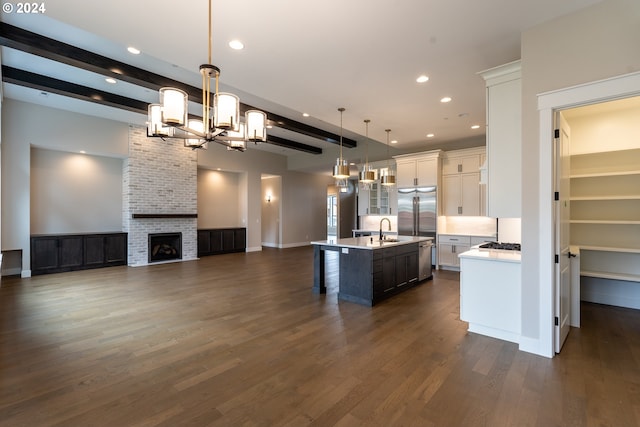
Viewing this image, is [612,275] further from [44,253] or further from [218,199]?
[44,253]

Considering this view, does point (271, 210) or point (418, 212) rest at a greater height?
point (271, 210)

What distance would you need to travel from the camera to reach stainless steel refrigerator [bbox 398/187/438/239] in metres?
7.61

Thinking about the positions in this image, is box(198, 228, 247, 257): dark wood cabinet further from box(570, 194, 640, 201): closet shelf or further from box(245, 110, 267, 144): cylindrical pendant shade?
box(570, 194, 640, 201): closet shelf

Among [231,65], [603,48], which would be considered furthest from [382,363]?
[231,65]

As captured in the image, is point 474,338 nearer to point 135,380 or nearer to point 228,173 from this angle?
point 135,380

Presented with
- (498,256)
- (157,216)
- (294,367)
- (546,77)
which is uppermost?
(546,77)

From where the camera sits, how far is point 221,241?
10031 mm

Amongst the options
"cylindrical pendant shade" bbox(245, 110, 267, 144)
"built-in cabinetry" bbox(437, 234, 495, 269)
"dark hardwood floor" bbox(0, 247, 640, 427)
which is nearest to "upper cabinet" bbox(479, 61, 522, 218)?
"dark hardwood floor" bbox(0, 247, 640, 427)

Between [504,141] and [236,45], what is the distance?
126 inches

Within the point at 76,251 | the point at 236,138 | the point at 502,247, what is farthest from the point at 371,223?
the point at 76,251

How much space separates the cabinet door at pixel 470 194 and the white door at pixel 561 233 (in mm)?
3924

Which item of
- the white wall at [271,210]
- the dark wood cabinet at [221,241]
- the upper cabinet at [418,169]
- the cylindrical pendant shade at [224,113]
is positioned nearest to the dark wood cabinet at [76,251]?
the dark wood cabinet at [221,241]

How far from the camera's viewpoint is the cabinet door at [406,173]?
312 inches

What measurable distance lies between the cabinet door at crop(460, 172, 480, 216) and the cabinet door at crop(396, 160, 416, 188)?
1.21m
